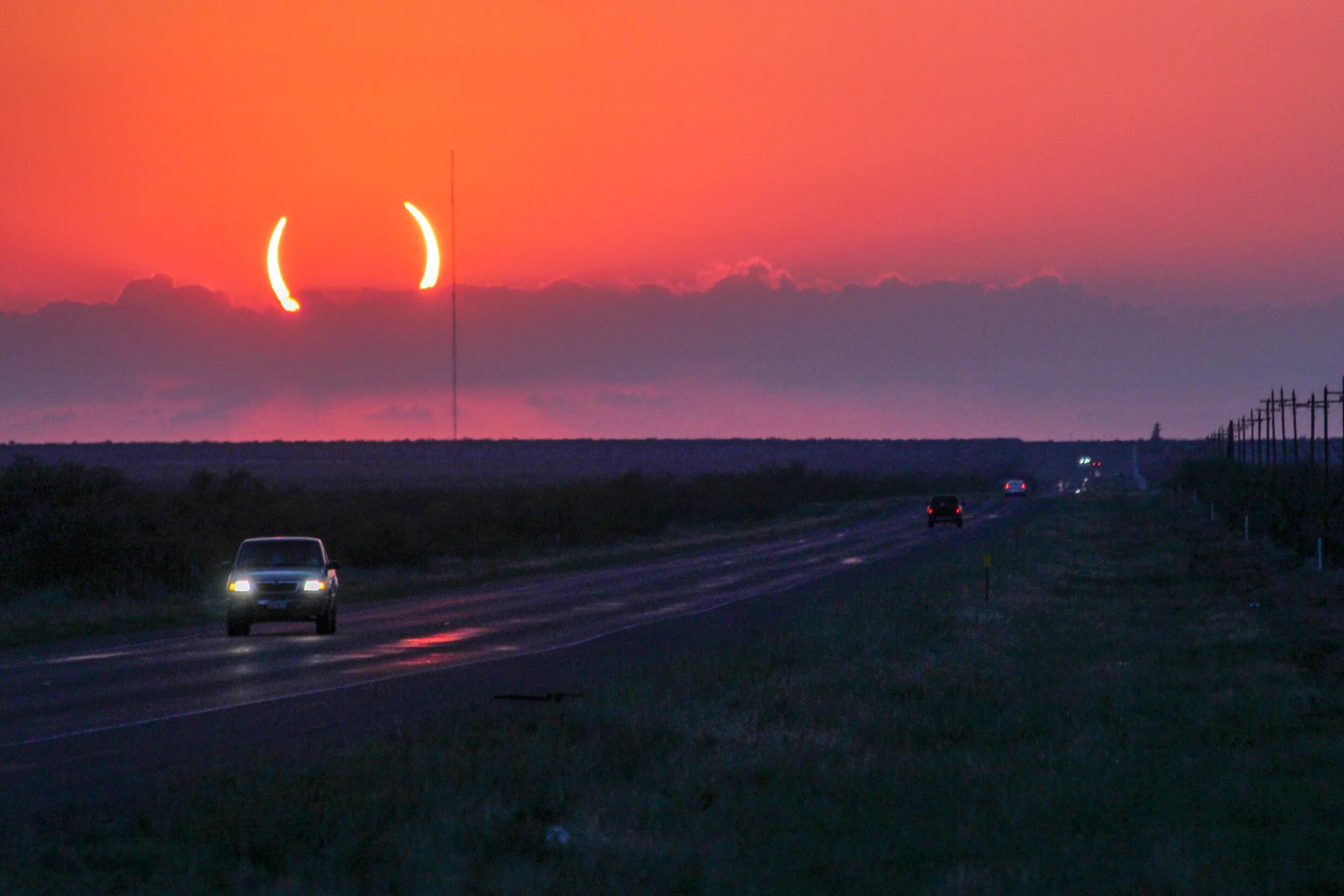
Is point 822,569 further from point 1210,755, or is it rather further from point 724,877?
point 724,877

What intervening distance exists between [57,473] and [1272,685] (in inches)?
1283

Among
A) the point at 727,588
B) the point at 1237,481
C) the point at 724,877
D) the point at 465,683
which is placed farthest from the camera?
the point at 1237,481

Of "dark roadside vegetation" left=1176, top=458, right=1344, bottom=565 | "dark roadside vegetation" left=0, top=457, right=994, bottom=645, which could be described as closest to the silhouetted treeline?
"dark roadside vegetation" left=0, top=457, right=994, bottom=645

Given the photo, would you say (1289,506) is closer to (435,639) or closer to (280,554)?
(435,639)

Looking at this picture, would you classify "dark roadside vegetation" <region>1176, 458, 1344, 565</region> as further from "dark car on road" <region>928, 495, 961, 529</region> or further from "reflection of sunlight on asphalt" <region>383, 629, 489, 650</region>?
"reflection of sunlight on asphalt" <region>383, 629, 489, 650</region>

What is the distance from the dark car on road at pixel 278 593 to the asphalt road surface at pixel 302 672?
43 centimetres

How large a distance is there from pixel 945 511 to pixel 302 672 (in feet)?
188

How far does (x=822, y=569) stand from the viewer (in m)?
44.9

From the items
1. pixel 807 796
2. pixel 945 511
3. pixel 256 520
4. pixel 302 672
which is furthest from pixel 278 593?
pixel 945 511

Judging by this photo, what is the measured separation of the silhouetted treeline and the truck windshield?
967 centimetres

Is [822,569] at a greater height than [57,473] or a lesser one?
lesser

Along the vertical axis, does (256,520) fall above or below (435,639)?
above

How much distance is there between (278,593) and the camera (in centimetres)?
2669

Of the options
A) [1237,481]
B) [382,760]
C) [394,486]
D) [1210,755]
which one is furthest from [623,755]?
[394,486]
